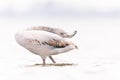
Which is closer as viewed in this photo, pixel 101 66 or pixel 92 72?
pixel 92 72

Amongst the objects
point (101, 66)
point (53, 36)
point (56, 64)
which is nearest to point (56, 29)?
point (53, 36)

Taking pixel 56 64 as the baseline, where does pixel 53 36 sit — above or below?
above

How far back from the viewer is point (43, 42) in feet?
31.5

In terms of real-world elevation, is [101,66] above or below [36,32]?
below

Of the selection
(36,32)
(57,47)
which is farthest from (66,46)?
(36,32)

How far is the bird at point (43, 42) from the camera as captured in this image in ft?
31.4

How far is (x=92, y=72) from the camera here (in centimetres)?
930

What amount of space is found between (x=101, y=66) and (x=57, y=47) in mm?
1388

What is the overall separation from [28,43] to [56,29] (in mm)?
846

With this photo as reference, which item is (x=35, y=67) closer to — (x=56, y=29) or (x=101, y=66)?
(x=56, y=29)

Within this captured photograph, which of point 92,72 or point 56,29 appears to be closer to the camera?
point 92,72

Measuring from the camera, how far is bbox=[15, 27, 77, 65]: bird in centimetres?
959

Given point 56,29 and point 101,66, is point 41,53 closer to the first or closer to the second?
point 56,29

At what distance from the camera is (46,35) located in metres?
9.69
